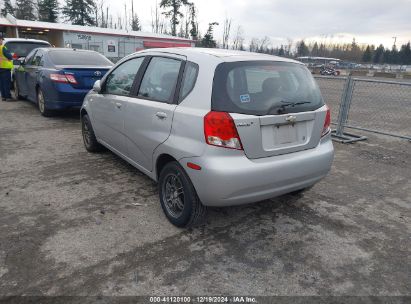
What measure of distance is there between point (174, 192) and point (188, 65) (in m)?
1.27

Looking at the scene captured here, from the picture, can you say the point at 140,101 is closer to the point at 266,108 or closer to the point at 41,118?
the point at 266,108

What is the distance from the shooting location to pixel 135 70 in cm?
395

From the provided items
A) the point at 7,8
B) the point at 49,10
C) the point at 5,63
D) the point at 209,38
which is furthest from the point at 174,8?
the point at 5,63

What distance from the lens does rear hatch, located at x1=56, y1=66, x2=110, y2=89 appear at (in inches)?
285

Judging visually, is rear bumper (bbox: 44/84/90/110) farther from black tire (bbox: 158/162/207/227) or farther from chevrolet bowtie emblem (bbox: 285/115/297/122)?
chevrolet bowtie emblem (bbox: 285/115/297/122)

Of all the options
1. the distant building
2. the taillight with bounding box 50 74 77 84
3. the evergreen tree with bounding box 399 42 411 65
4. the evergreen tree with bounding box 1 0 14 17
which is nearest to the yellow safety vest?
the taillight with bounding box 50 74 77 84

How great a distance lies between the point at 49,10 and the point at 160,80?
212 ft

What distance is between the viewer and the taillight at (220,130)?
2707 millimetres

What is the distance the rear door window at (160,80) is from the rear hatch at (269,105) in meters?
0.60

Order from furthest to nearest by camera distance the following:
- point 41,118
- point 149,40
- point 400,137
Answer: point 149,40
point 41,118
point 400,137

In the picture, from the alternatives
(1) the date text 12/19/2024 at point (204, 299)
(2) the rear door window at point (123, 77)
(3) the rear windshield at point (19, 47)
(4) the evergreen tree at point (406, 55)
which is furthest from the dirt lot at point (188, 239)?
(4) the evergreen tree at point (406, 55)

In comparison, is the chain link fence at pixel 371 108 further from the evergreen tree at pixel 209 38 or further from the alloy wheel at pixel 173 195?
the evergreen tree at pixel 209 38

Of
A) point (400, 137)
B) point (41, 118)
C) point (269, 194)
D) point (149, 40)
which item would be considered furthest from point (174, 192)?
point (149, 40)

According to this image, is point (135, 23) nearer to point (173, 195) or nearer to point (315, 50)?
point (315, 50)
